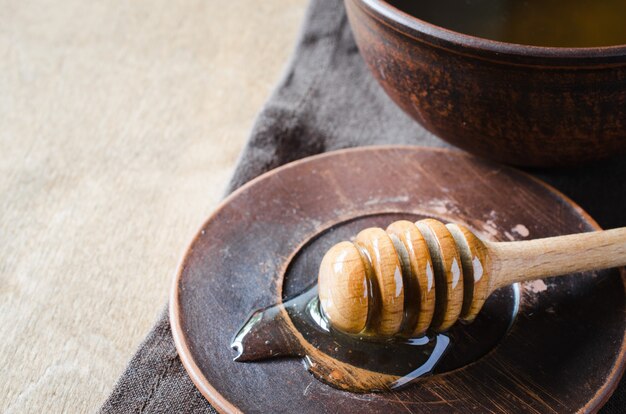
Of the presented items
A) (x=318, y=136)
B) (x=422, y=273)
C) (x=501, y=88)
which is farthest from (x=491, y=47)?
(x=318, y=136)

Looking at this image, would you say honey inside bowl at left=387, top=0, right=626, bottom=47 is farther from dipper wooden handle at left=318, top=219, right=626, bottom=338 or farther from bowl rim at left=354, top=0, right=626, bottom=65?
dipper wooden handle at left=318, top=219, right=626, bottom=338

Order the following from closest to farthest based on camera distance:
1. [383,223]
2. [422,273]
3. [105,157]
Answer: [422,273] → [383,223] → [105,157]

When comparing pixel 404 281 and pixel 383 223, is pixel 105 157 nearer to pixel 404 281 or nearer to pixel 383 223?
pixel 383 223

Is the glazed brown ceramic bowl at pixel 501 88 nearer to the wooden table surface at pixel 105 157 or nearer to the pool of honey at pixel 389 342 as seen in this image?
the pool of honey at pixel 389 342

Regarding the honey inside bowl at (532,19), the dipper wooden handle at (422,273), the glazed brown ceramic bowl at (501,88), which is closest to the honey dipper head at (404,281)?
the dipper wooden handle at (422,273)

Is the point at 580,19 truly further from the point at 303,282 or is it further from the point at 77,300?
the point at 77,300
